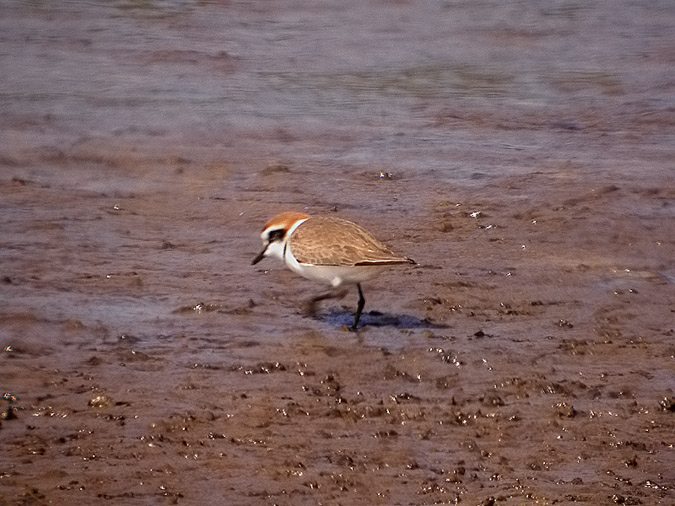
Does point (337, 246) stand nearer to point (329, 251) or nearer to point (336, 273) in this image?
point (329, 251)

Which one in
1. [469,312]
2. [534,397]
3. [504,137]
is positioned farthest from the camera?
[504,137]

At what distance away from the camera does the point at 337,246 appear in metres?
9.48

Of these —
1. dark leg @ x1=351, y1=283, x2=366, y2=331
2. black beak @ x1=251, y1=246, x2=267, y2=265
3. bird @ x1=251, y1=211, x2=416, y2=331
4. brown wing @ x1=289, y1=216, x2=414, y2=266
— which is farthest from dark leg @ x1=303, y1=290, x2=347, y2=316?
black beak @ x1=251, y1=246, x2=267, y2=265

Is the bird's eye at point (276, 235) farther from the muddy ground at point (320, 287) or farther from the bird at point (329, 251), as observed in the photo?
the muddy ground at point (320, 287)

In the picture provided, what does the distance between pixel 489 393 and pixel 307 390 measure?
1.03 meters

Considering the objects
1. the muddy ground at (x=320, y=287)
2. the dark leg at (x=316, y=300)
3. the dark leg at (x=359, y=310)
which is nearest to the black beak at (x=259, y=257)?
the muddy ground at (x=320, y=287)

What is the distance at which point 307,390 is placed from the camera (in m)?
8.32

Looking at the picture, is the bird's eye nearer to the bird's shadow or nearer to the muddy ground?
the muddy ground

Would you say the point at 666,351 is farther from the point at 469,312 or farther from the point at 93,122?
the point at 93,122

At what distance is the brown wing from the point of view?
935 cm

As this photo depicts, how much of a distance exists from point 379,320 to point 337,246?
57cm

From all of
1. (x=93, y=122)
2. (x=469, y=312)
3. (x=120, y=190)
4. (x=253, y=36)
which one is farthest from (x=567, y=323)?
(x=253, y=36)

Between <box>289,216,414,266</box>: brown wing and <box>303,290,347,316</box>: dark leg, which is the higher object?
<box>289,216,414,266</box>: brown wing

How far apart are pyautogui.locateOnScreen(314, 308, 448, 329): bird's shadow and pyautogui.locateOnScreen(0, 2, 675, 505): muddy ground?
0.05 metres
